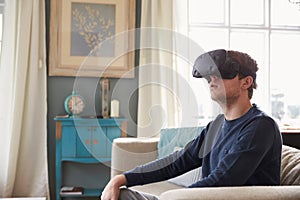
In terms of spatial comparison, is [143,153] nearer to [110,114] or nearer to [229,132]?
[110,114]

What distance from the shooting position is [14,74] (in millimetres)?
3195

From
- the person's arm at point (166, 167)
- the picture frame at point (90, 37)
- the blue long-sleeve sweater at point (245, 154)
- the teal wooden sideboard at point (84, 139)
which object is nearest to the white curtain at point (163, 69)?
the picture frame at point (90, 37)

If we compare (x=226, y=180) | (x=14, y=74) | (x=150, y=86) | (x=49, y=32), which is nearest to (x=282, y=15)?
(x=150, y=86)

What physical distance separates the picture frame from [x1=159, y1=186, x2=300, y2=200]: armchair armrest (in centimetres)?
233

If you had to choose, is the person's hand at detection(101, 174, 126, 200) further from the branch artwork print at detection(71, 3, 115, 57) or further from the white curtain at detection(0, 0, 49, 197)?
the branch artwork print at detection(71, 3, 115, 57)

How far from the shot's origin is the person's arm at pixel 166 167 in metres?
1.54

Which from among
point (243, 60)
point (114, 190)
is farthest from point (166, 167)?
point (243, 60)

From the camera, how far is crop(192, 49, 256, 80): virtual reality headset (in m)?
1.44

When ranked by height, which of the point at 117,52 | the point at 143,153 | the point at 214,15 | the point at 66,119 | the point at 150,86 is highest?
the point at 214,15

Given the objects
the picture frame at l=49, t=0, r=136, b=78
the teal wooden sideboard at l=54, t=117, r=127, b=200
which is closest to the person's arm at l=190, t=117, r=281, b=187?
the teal wooden sideboard at l=54, t=117, r=127, b=200

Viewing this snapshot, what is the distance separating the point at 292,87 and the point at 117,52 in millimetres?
1847

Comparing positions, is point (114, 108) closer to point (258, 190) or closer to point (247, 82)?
point (247, 82)

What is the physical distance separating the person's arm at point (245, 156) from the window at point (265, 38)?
2.38 m

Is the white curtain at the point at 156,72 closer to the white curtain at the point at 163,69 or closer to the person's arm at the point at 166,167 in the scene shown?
the white curtain at the point at 163,69
